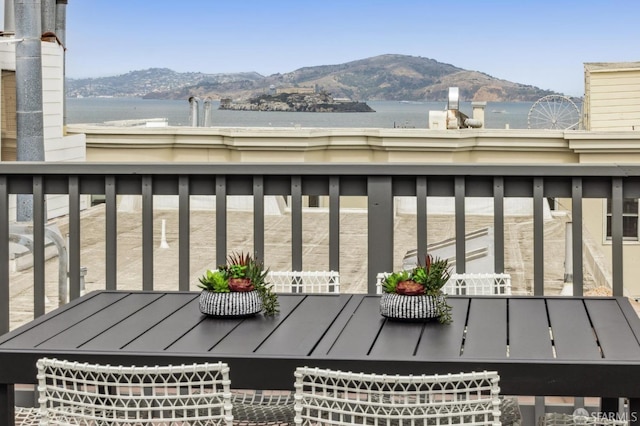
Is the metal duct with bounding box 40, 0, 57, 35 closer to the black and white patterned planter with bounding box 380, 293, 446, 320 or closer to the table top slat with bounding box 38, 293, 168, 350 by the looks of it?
the table top slat with bounding box 38, 293, 168, 350

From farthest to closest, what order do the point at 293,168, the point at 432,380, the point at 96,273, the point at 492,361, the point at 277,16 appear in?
the point at 277,16, the point at 96,273, the point at 293,168, the point at 492,361, the point at 432,380

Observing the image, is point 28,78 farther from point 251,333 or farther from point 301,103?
point 301,103

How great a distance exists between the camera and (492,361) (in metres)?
2.05

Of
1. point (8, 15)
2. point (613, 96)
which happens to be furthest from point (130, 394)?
point (613, 96)

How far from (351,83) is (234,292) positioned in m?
67.5

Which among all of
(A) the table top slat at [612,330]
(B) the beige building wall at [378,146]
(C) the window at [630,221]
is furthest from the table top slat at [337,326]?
(C) the window at [630,221]

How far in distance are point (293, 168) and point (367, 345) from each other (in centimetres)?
134

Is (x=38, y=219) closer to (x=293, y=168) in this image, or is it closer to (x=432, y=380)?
(x=293, y=168)

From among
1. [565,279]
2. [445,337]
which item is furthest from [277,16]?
[445,337]

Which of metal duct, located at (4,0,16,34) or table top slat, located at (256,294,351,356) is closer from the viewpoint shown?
table top slat, located at (256,294,351,356)

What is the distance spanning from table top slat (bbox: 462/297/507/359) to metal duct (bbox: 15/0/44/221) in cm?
641

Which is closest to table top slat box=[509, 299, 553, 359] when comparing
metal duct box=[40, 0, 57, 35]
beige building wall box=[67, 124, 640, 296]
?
metal duct box=[40, 0, 57, 35]

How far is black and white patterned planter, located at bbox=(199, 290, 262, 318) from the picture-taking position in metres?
2.46

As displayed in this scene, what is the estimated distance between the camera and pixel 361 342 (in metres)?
2.24
